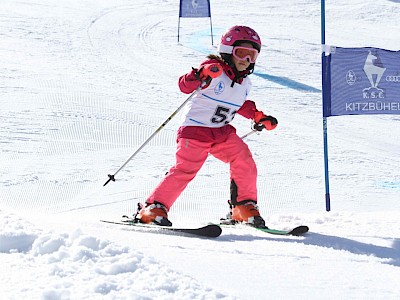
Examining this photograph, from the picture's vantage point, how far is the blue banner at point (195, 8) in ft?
50.5

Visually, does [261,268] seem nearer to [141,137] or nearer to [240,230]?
[240,230]

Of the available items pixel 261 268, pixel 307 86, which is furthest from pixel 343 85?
pixel 307 86

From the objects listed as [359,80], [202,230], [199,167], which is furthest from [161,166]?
[202,230]

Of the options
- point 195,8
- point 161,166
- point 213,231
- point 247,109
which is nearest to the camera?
point 213,231

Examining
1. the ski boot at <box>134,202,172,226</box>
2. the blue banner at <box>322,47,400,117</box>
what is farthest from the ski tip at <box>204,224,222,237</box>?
the blue banner at <box>322,47,400,117</box>

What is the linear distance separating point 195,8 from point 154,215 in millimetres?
11730

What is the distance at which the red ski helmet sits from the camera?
14.4 feet

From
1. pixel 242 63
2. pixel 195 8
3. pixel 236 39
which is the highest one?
pixel 195 8

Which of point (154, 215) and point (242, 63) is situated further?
point (242, 63)

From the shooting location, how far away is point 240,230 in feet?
13.8

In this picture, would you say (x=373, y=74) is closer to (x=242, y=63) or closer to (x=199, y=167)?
(x=242, y=63)

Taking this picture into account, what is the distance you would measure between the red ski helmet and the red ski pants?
0.56 m

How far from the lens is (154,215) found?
4328 millimetres

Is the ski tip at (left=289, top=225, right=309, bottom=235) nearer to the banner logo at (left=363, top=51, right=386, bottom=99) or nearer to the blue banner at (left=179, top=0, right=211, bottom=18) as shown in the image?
the banner logo at (left=363, top=51, right=386, bottom=99)
